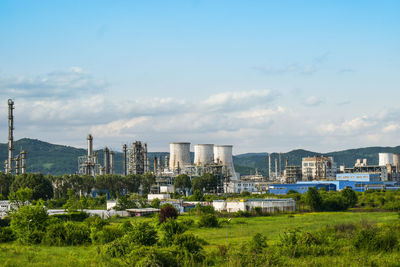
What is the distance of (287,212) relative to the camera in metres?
57.7

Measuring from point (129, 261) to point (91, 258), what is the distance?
14.2 feet

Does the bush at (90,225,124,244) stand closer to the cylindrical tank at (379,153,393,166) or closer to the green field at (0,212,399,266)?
the green field at (0,212,399,266)

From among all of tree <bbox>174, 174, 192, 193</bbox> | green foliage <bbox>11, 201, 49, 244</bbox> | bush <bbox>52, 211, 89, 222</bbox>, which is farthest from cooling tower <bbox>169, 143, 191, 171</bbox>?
green foliage <bbox>11, 201, 49, 244</bbox>

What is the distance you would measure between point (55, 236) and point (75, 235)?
1185mm

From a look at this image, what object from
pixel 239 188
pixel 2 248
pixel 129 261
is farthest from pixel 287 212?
pixel 239 188

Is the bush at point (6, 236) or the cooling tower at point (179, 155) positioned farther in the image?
the cooling tower at point (179, 155)

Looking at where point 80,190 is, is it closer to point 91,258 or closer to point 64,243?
point 64,243

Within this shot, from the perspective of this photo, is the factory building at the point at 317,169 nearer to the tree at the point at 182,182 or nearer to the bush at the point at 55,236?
the tree at the point at 182,182

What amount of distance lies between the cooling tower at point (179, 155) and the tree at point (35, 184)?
42971 millimetres

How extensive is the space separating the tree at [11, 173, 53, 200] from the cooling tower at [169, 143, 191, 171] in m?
43.0

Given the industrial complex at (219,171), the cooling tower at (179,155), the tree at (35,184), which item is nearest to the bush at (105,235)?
the tree at (35,184)

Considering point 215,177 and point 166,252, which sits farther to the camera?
point 215,177

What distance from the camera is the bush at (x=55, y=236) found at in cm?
3128

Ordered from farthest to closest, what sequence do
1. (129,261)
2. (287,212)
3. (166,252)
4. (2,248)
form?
1. (287,212)
2. (2,248)
3. (166,252)
4. (129,261)
